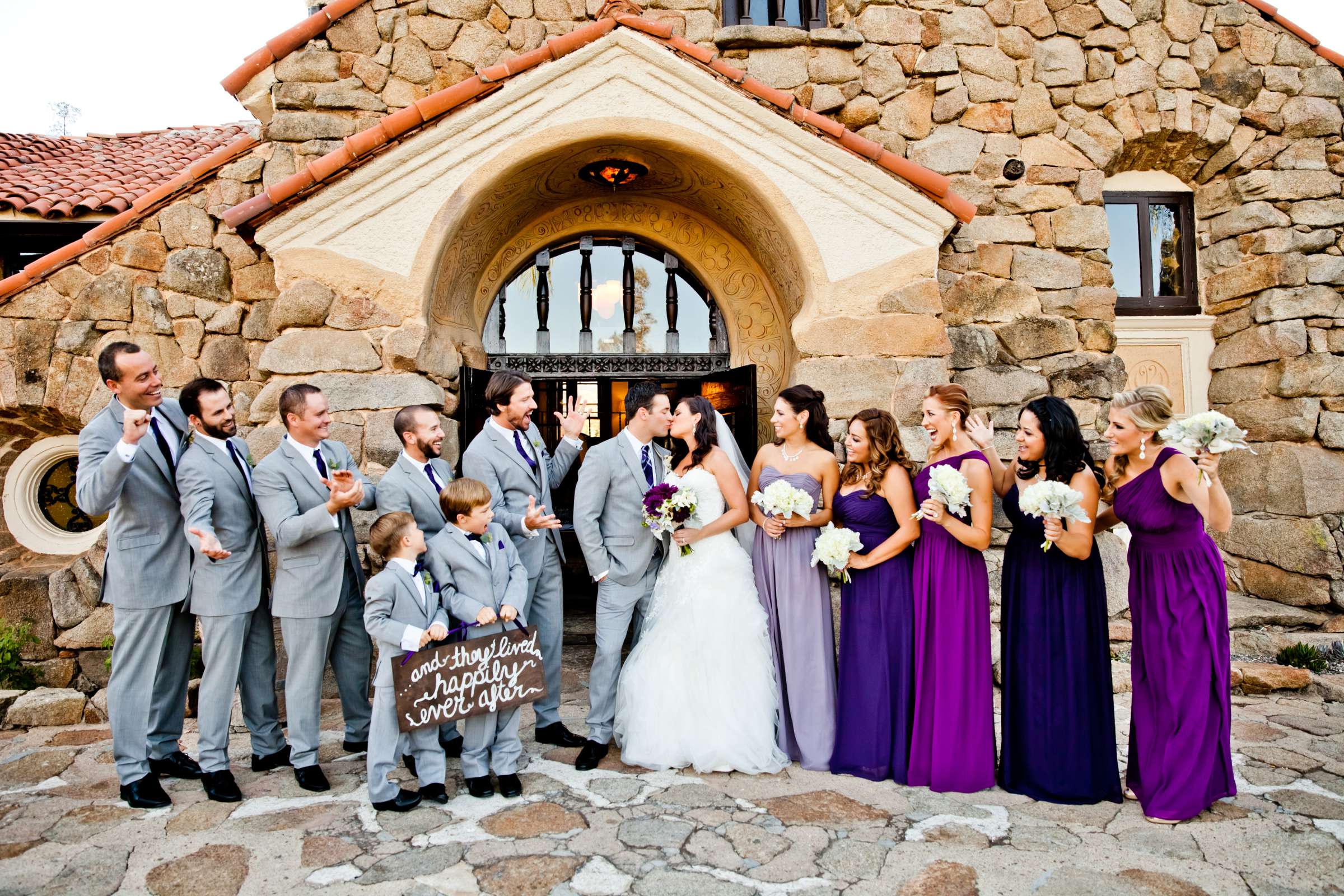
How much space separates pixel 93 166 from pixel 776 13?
781 centimetres

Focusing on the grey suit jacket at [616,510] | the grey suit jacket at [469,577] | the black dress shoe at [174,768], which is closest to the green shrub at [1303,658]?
the grey suit jacket at [616,510]

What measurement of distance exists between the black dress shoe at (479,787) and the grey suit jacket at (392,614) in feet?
2.13

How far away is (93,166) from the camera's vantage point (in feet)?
29.0

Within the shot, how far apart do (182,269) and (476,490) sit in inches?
161

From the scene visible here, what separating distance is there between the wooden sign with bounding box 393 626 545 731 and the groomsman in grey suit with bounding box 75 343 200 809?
1.32 metres

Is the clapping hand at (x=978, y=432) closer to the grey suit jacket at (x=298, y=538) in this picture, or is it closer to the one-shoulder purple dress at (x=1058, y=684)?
the one-shoulder purple dress at (x=1058, y=684)

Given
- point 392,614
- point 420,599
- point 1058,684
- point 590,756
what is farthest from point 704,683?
point 1058,684

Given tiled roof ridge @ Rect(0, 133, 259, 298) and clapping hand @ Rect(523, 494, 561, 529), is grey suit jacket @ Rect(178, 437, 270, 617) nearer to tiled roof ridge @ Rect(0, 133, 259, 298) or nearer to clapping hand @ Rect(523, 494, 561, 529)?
clapping hand @ Rect(523, 494, 561, 529)

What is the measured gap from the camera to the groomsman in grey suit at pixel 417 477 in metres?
4.12

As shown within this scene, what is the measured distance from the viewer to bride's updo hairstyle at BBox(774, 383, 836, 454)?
4.39 metres

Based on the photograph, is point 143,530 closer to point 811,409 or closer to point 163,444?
point 163,444

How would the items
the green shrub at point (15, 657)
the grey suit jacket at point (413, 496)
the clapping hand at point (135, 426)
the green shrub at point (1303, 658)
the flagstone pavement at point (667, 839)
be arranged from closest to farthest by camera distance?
the flagstone pavement at point (667, 839), the clapping hand at point (135, 426), the grey suit jacket at point (413, 496), the green shrub at point (1303, 658), the green shrub at point (15, 657)

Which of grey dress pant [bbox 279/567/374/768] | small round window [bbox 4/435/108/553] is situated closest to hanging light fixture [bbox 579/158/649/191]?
grey dress pant [bbox 279/567/374/768]

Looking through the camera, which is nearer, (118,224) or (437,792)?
(437,792)
